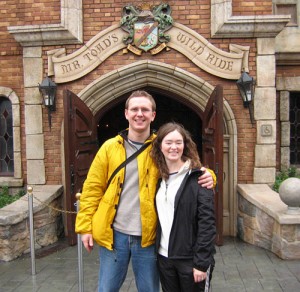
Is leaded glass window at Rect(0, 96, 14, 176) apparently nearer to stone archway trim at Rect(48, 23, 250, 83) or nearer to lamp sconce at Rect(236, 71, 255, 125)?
stone archway trim at Rect(48, 23, 250, 83)

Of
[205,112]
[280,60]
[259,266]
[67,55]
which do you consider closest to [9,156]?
[67,55]

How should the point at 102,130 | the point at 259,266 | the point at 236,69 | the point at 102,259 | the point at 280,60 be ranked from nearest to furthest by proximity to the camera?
1. the point at 102,259
2. the point at 259,266
3. the point at 236,69
4. the point at 280,60
5. the point at 102,130

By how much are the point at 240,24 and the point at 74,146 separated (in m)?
3.11

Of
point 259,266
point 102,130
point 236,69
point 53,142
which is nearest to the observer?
point 259,266

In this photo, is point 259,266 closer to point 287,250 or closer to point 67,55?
point 287,250

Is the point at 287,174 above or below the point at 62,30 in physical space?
below

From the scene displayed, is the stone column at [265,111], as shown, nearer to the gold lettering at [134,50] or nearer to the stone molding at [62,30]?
the gold lettering at [134,50]

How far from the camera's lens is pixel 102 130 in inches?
372

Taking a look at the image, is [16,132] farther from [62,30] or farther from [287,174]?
[287,174]

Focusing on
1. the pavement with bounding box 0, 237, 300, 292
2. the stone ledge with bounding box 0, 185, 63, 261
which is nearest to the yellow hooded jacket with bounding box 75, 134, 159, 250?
the pavement with bounding box 0, 237, 300, 292

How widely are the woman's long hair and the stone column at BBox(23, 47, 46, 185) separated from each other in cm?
403

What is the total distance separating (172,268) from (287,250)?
2814mm

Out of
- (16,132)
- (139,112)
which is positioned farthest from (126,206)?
(16,132)

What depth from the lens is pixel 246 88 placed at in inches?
229
